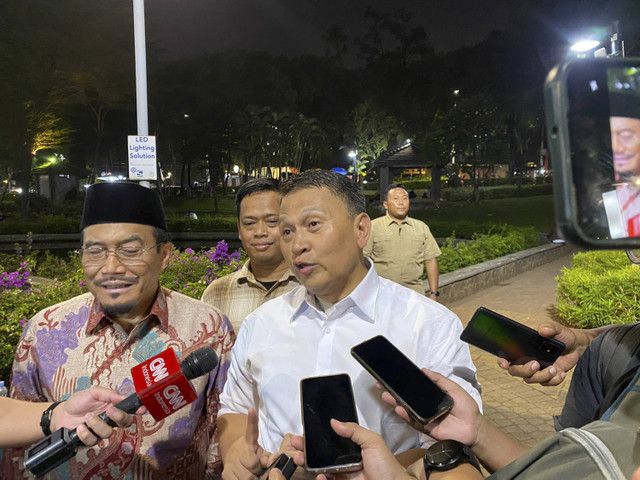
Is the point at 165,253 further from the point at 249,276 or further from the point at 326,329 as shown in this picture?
the point at 249,276

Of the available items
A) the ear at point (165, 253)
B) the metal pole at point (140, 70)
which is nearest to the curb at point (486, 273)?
the metal pole at point (140, 70)

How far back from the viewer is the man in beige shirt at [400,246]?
244 inches

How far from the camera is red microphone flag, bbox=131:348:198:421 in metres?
1.53

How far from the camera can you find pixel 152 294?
2340mm

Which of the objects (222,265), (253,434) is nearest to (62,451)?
(253,434)

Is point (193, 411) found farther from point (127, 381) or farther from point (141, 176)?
point (141, 176)


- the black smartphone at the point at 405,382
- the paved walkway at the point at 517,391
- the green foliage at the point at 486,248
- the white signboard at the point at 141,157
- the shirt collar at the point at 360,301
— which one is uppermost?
the white signboard at the point at 141,157

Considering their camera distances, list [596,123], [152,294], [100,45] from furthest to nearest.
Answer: [100,45]
[152,294]
[596,123]

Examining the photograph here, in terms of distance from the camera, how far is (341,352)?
77.5 inches

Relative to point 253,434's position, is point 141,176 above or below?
above

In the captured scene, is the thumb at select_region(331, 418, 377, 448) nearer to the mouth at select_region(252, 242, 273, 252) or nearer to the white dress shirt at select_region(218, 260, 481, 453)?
the white dress shirt at select_region(218, 260, 481, 453)

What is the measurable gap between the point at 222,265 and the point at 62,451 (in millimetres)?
6711

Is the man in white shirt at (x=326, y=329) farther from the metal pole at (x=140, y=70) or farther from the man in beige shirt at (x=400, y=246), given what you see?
the metal pole at (x=140, y=70)

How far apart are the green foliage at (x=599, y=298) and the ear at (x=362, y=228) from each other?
18.0ft
